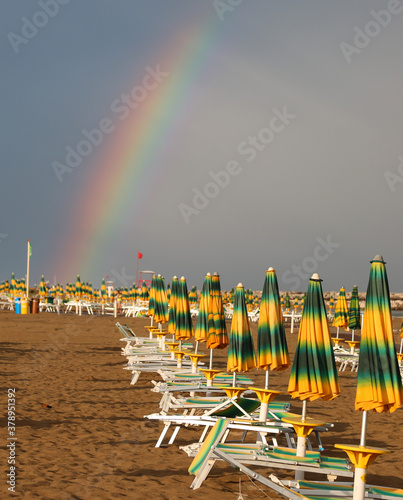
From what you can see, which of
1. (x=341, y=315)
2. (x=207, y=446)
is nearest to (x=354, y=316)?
(x=341, y=315)

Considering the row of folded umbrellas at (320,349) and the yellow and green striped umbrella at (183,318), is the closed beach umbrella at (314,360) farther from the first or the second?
the yellow and green striped umbrella at (183,318)

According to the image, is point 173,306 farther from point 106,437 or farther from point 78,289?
point 78,289

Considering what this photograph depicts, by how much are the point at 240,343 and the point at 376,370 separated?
127 inches

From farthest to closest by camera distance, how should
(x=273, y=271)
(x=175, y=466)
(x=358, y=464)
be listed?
(x=273, y=271), (x=175, y=466), (x=358, y=464)

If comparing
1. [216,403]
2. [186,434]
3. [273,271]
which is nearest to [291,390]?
[273,271]

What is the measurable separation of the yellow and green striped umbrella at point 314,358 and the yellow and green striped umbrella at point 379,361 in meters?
1.01

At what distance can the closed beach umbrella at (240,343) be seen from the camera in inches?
288

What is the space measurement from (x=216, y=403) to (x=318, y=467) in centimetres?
250

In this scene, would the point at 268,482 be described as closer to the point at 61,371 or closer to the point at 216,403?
the point at 216,403

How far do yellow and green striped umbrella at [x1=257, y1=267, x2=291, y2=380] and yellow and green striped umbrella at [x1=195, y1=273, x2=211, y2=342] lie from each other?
2634 millimetres

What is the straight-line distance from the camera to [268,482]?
439 cm

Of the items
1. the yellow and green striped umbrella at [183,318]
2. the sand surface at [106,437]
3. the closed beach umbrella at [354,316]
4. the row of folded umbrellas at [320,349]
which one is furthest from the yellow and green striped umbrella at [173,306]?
the closed beach umbrella at [354,316]

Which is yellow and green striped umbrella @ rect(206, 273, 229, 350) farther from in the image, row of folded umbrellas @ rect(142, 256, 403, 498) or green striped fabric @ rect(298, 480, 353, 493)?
green striped fabric @ rect(298, 480, 353, 493)

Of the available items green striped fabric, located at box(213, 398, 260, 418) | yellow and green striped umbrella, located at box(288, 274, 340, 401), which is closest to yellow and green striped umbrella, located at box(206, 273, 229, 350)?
green striped fabric, located at box(213, 398, 260, 418)
